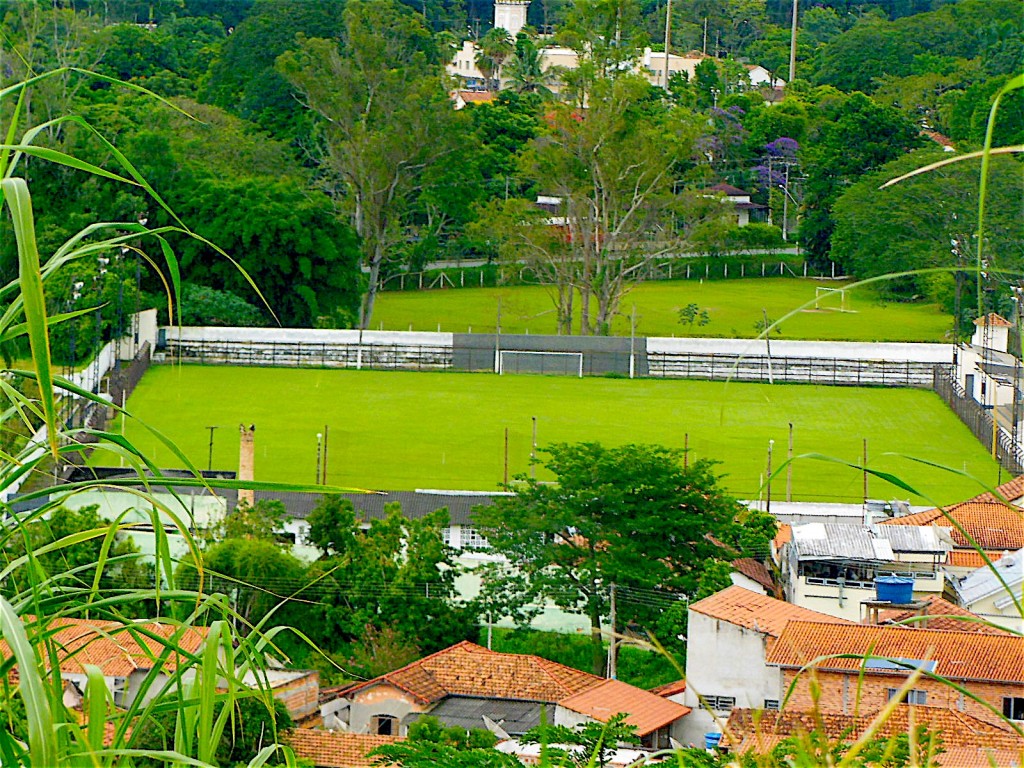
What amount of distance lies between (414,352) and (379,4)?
22.5 ft

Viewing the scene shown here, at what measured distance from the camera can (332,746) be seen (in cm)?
638

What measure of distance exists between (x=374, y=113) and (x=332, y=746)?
18215mm

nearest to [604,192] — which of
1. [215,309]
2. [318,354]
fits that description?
[318,354]

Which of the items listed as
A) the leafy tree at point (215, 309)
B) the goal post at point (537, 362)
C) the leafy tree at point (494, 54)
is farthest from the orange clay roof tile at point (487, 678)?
the leafy tree at point (494, 54)

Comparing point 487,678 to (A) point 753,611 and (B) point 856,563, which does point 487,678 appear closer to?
(A) point 753,611

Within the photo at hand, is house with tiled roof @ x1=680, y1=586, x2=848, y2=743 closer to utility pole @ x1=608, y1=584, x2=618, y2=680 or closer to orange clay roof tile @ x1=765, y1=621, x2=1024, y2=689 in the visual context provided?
orange clay roof tile @ x1=765, y1=621, x2=1024, y2=689

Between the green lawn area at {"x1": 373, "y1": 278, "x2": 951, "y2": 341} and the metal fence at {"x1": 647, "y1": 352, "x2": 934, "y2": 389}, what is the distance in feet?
6.76

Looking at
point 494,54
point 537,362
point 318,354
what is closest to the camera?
point 318,354

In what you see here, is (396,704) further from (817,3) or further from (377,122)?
(817,3)

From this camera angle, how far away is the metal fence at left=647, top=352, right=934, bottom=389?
19.3 m

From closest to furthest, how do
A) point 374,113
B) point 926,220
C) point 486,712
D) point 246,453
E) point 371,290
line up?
point 486,712
point 246,453
point 371,290
point 374,113
point 926,220

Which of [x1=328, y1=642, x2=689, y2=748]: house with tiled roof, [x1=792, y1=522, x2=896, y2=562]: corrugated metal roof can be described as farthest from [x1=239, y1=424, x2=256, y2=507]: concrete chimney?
[x1=792, y1=522, x2=896, y2=562]: corrugated metal roof

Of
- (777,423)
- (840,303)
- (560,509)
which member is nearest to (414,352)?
(777,423)

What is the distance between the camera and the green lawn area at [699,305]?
2298cm
